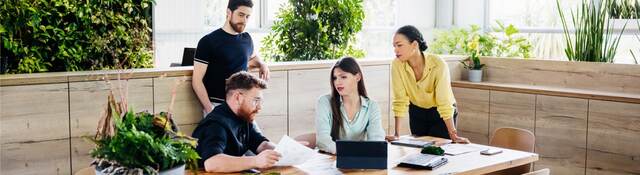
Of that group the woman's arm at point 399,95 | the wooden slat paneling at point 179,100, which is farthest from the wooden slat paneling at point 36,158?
the woman's arm at point 399,95

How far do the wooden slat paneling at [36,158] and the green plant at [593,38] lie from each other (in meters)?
4.04

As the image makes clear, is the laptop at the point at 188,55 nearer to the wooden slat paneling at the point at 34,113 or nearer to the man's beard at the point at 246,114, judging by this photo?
the wooden slat paneling at the point at 34,113

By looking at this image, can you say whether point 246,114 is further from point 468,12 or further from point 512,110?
point 468,12

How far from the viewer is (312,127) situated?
5.62 meters

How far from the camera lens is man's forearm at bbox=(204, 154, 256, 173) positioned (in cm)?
322

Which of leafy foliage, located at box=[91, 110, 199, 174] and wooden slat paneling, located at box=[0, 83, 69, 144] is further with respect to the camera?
wooden slat paneling, located at box=[0, 83, 69, 144]

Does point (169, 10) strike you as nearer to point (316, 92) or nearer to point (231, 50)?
point (316, 92)

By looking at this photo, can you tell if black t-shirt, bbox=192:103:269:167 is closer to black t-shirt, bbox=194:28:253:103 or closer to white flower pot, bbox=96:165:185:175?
white flower pot, bbox=96:165:185:175

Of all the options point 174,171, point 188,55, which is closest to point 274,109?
point 188,55

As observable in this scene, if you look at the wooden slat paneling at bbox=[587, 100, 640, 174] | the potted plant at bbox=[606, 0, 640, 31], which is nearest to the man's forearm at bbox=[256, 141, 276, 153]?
the wooden slat paneling at bbox=[587, 100, 640, 174]

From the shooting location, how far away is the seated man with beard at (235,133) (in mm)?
3236

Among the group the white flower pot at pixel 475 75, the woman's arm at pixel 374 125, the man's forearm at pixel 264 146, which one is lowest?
the man's forearm at pixel 264 146

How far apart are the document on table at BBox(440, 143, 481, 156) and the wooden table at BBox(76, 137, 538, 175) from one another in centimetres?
4

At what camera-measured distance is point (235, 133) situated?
3.55 metres
